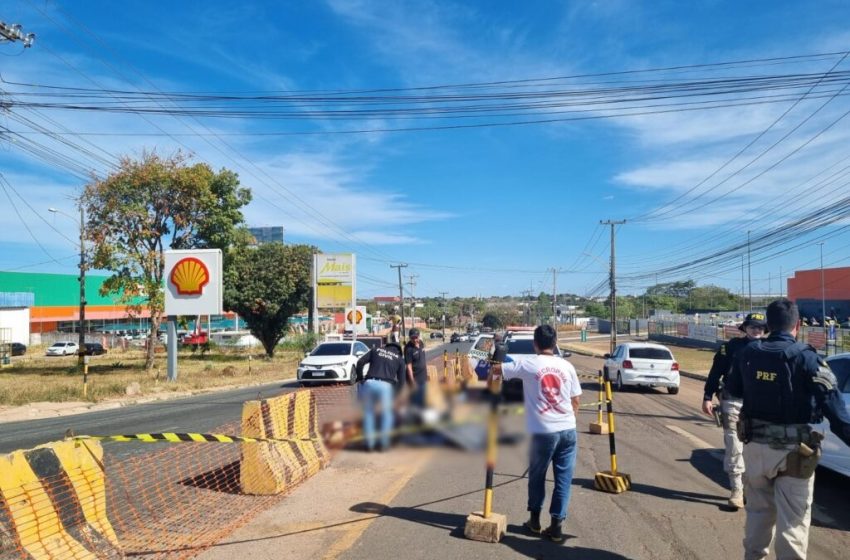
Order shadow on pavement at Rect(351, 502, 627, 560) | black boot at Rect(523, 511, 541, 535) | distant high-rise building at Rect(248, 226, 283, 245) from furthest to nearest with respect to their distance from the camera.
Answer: distant high-rise building at Rect(248, 226, 283, 245)
black boot at Rect(523, 511, 541, 535)
shadow on pavement at Rect(351, 502, 627, 560)

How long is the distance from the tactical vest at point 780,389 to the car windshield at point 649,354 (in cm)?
1522

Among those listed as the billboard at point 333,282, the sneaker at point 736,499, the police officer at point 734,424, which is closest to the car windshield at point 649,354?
the police officer at point 734,424

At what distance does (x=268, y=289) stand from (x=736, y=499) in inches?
1519

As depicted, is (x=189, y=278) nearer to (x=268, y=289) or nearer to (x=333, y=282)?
(x=268, y=289)

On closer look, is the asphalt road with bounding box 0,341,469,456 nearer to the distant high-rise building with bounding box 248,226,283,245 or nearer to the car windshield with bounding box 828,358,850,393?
the car windshield with bounding box 828,358,850,393

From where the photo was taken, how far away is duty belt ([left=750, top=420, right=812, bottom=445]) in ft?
14.1

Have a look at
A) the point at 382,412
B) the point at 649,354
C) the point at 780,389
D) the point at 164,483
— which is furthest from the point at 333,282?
the point at 382,412

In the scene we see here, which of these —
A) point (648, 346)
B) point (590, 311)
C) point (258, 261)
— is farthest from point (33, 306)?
point (590, 311)

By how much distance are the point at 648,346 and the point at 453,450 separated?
19.0 m

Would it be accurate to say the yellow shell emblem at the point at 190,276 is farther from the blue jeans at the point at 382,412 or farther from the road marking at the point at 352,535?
the blue jeans at the point at 382,412

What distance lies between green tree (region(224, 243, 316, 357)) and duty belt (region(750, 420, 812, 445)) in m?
38.9

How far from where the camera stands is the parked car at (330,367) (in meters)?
20.6

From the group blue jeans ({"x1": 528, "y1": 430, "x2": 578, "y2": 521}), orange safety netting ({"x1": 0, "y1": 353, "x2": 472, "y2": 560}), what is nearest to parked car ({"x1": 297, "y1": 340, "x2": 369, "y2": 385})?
orange safety netting ({"x1": 0, "y1": 353, "x2": 472, "y2": 560})

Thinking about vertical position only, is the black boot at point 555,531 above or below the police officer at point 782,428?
below
